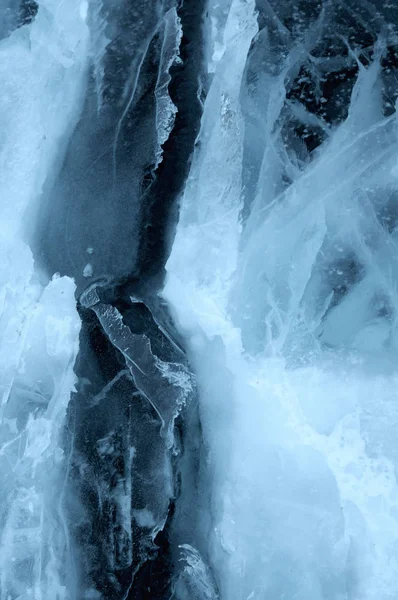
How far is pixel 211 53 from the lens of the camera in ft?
4.78

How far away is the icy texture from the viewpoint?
124cm

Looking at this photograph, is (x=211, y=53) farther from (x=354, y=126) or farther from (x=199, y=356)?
(x=199, y=356)

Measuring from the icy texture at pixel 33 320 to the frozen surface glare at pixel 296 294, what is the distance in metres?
0.29

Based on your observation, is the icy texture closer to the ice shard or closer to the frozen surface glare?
the ice shard

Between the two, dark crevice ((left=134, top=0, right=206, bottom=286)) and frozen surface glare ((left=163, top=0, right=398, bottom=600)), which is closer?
frozen surface glare ((left=163, top=0, right=398, bottom=600))

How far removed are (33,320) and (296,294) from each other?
574 millimetres

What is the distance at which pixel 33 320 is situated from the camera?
135cm

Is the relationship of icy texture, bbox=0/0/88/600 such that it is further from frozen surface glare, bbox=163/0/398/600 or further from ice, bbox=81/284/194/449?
frozen surface glare, bbox=163/0/398/600

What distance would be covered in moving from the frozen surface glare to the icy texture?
0.29 meters

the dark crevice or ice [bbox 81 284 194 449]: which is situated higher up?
the dark crevice

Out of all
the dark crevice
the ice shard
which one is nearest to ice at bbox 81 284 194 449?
the ice shard

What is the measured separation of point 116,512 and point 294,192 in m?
0.77

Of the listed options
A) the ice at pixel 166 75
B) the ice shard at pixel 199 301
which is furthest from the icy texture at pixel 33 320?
the ice at pixel 166 75

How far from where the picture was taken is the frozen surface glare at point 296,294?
3.95 ft
